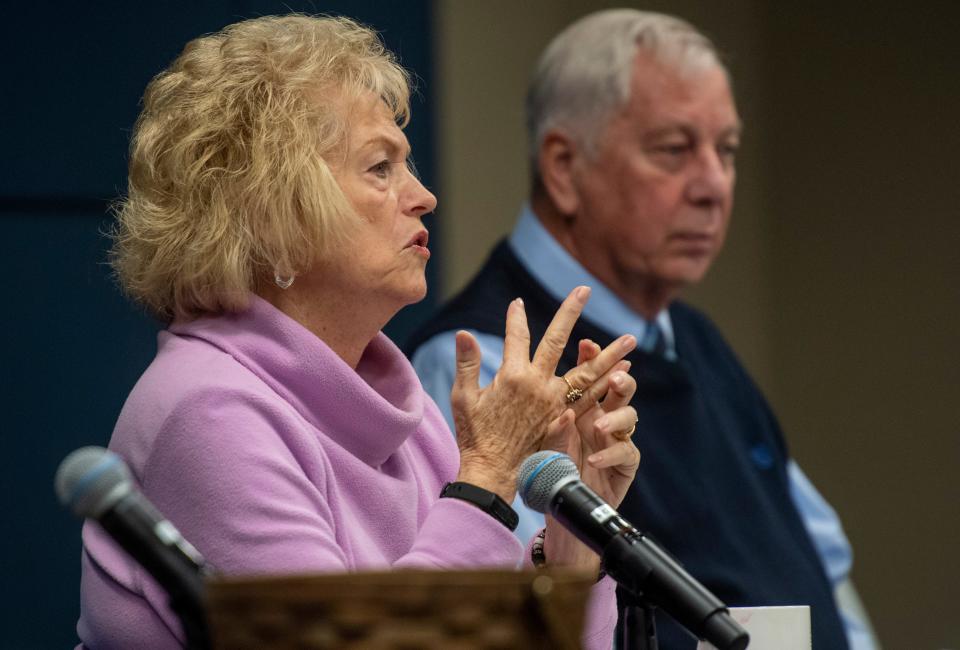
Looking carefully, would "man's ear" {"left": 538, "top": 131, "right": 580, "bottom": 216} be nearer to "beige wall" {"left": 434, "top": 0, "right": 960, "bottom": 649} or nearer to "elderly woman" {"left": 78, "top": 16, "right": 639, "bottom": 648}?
"beige wall" {"left": 434, "top": 0, "right": 960, "bottom": 649}

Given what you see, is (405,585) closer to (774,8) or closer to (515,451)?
(515,451)

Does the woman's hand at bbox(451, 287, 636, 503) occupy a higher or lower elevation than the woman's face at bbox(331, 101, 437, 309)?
lower

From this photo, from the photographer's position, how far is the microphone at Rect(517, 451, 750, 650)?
3.98 ft

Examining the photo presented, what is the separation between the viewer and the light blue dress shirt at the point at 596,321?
2.67m

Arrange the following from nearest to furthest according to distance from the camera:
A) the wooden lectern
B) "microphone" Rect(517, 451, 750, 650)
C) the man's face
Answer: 1. the wooden lectern
2. "microphone" Rect(517, 451, 750, 650)
3. the man's face

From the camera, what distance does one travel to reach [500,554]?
156cm

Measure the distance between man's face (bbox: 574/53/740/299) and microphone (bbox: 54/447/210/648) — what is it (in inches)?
79.6

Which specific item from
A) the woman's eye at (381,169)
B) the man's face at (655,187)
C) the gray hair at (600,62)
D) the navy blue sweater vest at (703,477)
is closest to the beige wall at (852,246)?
the gray hair at (600,62)

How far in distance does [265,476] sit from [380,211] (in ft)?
1.45

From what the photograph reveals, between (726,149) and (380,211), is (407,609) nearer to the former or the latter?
(380,211)

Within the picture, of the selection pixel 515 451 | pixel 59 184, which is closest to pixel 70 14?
pixel 59 184

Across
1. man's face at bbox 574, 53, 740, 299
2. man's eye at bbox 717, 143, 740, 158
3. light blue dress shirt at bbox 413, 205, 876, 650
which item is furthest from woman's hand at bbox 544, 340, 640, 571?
man's eye at bbox 717, 143, 740, 158

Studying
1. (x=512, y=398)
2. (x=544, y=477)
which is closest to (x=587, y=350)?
(x=512, y=398)

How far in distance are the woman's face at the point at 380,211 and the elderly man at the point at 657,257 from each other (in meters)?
0.90
